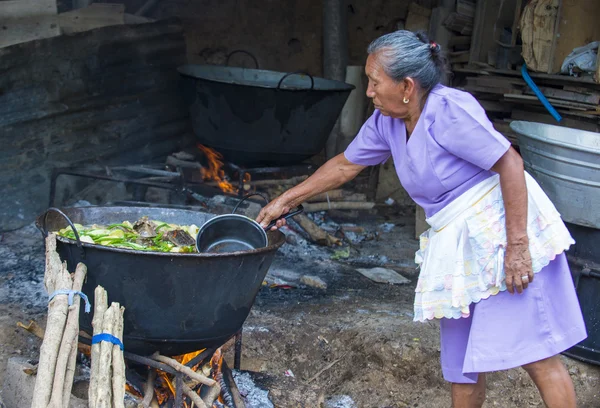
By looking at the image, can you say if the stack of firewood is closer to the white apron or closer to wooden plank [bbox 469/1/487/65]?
the white apron

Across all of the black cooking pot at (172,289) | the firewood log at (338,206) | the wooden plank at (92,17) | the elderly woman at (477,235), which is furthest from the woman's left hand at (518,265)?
the wooden plank at (92,17)

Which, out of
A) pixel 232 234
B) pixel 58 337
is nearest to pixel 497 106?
pixel 232 234

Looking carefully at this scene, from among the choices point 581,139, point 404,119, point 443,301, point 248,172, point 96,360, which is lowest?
point 248,172

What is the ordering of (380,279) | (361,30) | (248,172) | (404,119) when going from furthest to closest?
(361,30)
(248,172)
(380,279)
(404,119)

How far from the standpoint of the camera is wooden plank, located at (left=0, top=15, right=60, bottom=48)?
530cm

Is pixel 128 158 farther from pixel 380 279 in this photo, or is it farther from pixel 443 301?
pixel 443 301

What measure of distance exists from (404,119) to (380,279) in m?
2.65

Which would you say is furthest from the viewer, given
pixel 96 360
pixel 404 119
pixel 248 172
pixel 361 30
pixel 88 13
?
pixel 361 30

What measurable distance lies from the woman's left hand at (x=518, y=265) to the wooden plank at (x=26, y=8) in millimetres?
4291

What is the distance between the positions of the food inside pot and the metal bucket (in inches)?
100.0

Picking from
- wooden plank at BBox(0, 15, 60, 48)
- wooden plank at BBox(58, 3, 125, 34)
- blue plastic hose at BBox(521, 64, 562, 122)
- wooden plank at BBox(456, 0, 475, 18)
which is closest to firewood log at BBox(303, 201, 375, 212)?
blue plastic hose at BBox(521, 64, 562, 122)

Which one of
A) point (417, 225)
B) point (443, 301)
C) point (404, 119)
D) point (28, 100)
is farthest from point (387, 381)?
point (28, 100)

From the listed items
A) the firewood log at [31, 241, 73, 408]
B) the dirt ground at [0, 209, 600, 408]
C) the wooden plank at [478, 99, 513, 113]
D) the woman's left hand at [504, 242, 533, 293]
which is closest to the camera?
the firewood log at [31, 241, 73, 408]

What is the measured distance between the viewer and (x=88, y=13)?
5.97m
